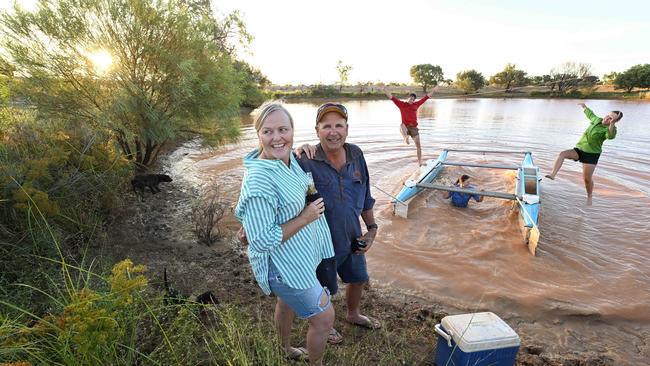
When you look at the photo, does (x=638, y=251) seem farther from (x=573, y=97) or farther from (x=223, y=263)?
(x=573, y=97)

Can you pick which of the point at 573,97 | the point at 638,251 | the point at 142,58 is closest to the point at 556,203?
the point at 638,251

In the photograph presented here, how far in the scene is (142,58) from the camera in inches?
259

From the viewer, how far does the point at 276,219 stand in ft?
5.93

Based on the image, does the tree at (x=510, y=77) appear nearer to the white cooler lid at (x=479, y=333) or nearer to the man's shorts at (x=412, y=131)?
the man's shorts at (x=412, y=131)

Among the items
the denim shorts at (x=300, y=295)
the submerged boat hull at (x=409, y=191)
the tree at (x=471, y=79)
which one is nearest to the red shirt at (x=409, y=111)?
the submerged boat hull at (x=409, y=191)

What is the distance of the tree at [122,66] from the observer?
584 cm

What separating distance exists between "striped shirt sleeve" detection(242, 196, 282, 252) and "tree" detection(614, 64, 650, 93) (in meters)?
65.2

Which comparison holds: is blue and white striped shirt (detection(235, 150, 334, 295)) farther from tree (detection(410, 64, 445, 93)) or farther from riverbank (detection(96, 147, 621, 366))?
tree (detection(410, 64, 445, 93))

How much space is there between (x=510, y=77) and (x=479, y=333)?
83.5 metres

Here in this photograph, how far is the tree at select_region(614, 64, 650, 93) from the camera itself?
45.9m

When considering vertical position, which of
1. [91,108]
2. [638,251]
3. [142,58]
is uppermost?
[142,58]

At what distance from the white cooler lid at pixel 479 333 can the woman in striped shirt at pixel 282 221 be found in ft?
3.21

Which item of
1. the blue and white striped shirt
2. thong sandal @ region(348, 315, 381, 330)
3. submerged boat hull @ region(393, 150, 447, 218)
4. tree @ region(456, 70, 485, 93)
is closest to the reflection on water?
submerged boat hull @ region(393, 150, 447, 218)

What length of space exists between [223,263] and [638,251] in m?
6.04
